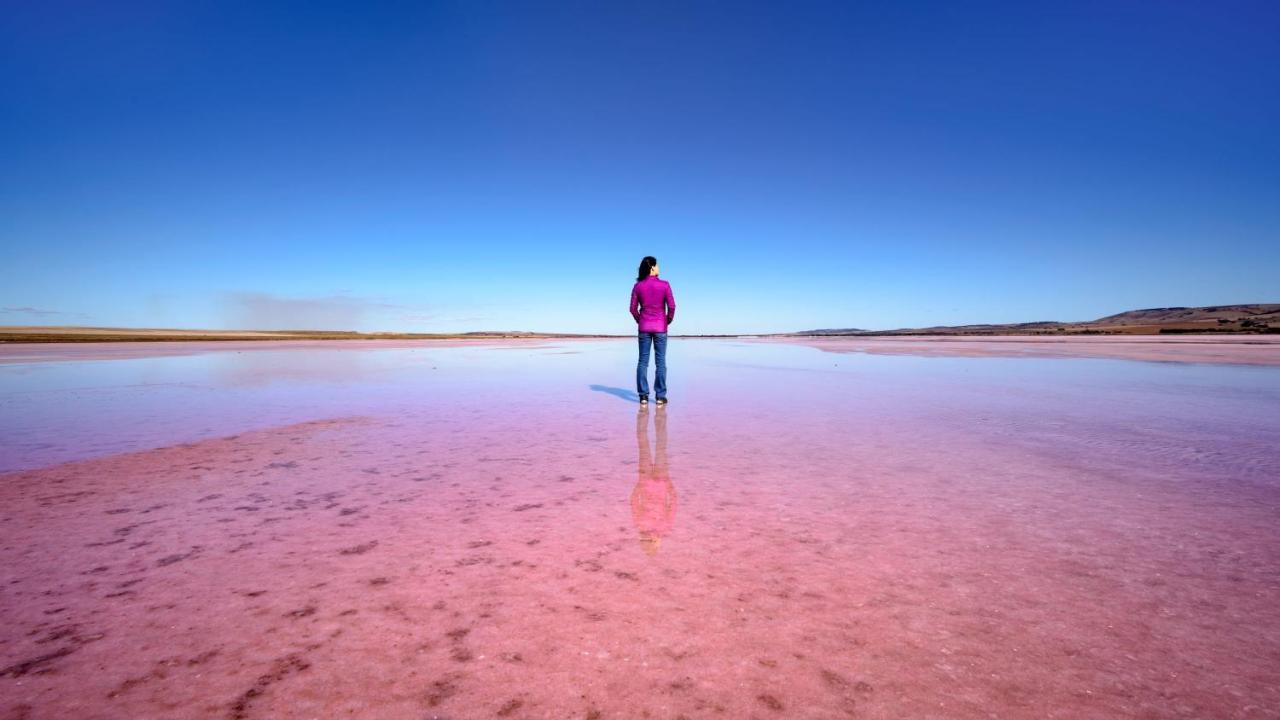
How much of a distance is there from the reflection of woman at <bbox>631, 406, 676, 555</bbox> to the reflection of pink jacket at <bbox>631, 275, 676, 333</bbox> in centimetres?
A: 400

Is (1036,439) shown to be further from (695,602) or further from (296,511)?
(296,511)

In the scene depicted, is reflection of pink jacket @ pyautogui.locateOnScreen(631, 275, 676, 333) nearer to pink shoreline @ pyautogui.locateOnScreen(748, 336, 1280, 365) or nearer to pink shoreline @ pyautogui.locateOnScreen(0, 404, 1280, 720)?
pink shoreline @ pyautogui.locateOnScreen(0, 404, 1280, 720)

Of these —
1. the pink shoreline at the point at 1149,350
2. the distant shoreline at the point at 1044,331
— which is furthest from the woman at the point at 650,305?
the distant shoreline at the point at 1044,331

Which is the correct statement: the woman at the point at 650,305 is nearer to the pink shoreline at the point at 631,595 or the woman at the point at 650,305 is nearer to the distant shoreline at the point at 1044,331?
the pink shoreline at the point at 631,595

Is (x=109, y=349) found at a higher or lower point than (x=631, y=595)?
higher

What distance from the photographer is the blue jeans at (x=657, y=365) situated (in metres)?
8.48

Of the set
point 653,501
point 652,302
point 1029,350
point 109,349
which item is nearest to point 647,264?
point 652,302

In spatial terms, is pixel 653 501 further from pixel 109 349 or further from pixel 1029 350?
pixel 109 349

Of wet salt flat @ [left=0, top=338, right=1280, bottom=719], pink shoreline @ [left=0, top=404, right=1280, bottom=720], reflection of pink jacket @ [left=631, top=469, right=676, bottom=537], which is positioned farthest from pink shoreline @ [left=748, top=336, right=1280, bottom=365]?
reflection of pink jacket @ [left=631, top=469, right=676, bottom=537]

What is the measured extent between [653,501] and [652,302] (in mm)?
5861

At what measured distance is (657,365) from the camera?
8.91 metres

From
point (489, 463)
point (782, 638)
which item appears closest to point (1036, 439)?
point (782, 638)

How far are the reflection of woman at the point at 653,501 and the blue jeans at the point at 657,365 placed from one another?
3.06 metres

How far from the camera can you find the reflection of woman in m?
3.02
